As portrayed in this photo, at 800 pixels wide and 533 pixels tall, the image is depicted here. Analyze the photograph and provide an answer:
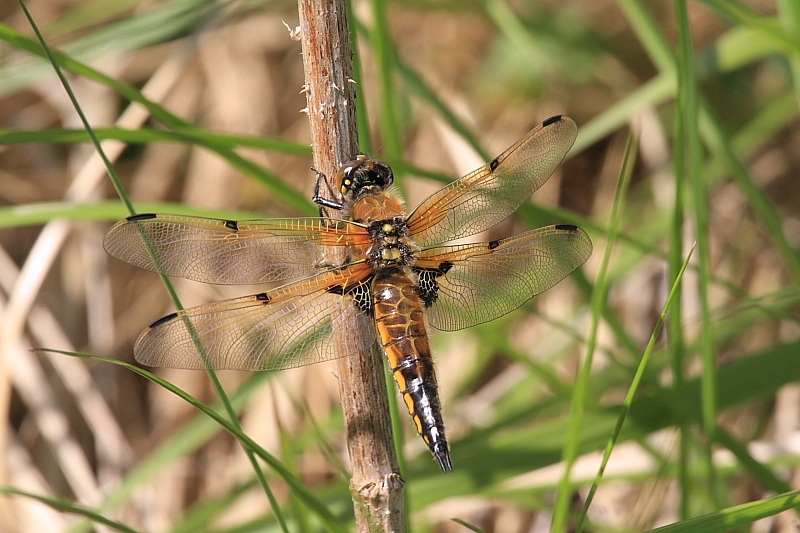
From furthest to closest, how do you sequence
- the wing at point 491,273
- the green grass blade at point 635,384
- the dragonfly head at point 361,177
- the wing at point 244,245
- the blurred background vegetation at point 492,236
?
the blurred background vegetation at point 492,236, the wing at point 491,273, the wing at point 244,245, the dragonfly head at point 361,177, the green grass blade at point 635,384

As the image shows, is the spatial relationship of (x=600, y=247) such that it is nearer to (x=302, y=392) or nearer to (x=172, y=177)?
(x=302, y=392)

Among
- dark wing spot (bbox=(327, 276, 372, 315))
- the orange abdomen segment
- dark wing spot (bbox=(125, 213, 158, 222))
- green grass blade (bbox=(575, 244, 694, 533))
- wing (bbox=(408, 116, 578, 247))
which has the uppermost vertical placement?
wing (bbox=(408, 116, 578, 247))

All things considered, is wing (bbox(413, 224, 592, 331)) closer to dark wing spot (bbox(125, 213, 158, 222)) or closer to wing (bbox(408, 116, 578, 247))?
wing (bbox(408, 116, 578, 247))

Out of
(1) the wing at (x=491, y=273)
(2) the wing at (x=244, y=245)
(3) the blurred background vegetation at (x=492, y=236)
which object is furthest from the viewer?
(3) the blurred background vegetation at (x=492, y=236)

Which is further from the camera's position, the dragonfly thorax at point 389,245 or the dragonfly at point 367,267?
the dragonfly thorax at point 389,245

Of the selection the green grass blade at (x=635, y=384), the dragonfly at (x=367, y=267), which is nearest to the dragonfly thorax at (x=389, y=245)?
the dragonfly at (x=367, y=267)

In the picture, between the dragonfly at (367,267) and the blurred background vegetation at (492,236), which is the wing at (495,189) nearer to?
the dragonfly at (367,267)

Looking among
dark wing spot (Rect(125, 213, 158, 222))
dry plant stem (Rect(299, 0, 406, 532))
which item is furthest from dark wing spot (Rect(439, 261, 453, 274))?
dark wing spot (Rect(125, 213, 158, 222))

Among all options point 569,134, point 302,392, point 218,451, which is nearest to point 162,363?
point 569,134
